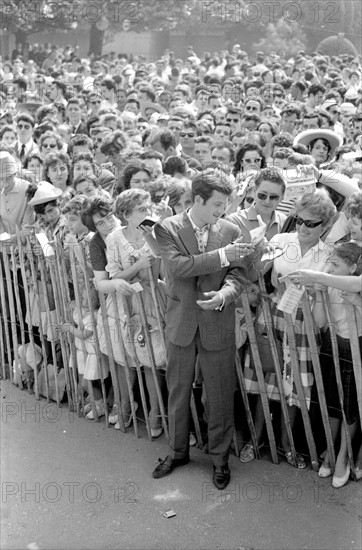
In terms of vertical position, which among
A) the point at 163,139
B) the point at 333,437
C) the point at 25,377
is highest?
the point at 163,139

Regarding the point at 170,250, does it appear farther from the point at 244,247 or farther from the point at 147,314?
the point at 147,314

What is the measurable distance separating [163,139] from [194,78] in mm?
12056

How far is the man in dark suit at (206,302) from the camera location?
4281mm

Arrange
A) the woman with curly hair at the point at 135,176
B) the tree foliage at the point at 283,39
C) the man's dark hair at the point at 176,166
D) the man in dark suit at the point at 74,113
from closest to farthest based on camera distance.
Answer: the woman with curly hair at the point at 135,176 < the man's dark hair at the point at 176,166 < the man in dark suit at the point at 74,113 < the tree foliage at the point at 283,39

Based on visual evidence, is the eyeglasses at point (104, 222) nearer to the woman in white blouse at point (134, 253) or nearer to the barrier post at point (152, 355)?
the woman in white blouse at point (134, 253)

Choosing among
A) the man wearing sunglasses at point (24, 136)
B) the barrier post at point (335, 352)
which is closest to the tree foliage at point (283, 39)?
the man wearing sunglasses at point (24, 136)

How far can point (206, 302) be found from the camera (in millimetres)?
4145

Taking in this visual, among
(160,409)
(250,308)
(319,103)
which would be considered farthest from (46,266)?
(319,103)

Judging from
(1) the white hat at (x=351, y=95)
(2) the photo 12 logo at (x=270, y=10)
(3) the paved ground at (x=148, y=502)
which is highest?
(2) the photo 12 logo at (x=270, y=10)

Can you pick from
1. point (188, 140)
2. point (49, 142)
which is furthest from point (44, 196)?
point (188, 140)

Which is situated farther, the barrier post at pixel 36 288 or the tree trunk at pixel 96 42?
the tree trunk at pixel 96 42

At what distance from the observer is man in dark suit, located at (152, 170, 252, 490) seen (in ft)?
14.0

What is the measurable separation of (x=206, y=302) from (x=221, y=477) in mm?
1242

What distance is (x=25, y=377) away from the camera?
610cm
